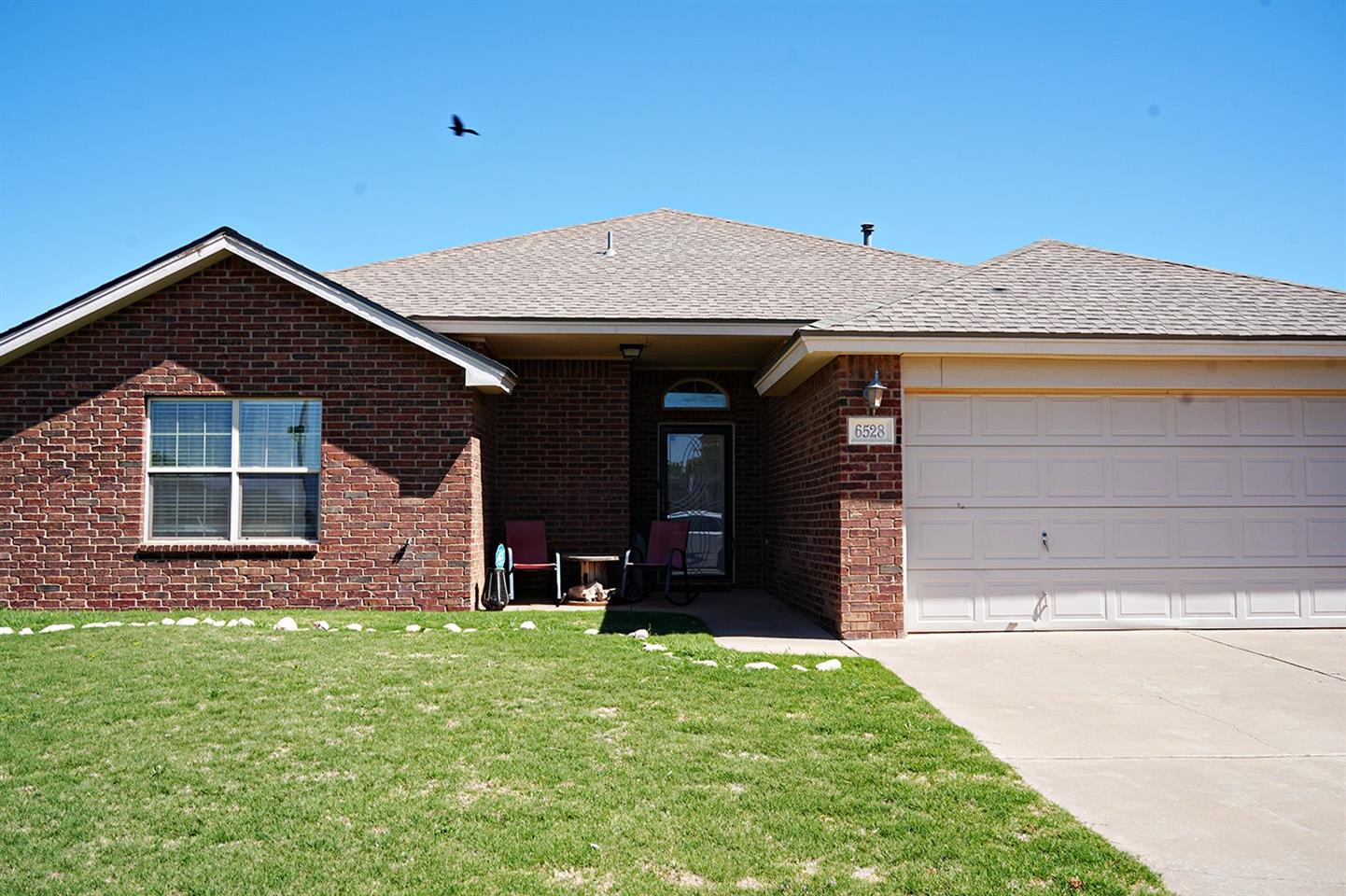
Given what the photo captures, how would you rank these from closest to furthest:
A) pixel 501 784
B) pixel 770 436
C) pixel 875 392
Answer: pixel 501 784 → pixel 875 392 → pixel 770 436

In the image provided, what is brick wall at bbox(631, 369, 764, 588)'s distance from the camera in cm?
1368

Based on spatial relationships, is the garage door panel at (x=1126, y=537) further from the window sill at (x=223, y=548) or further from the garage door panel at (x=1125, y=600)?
the window sill at (x=223, y=548)

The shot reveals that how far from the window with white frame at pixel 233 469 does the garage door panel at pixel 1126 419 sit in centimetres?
647

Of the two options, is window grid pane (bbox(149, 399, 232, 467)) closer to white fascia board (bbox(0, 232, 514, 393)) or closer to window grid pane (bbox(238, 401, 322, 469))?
window grid pane (bbox(238, 401, 322, 469))

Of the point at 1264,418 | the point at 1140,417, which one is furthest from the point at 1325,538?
the point at 1140,417

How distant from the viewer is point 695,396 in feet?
45.4

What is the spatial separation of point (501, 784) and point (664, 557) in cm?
768

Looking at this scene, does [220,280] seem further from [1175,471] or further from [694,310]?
[1175,471]

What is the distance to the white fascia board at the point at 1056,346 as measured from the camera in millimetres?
8773

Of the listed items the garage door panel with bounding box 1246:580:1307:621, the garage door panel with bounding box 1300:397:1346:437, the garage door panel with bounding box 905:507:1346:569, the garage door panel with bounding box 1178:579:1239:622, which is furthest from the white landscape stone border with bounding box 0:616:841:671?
the garage door panel with bounding box 1300:397:1346:437

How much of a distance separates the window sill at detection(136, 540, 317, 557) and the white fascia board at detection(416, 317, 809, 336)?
9.48ft

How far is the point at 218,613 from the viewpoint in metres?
9.99

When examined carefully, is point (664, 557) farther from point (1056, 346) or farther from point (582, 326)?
point (1056, 346)

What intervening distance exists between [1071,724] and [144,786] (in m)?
5.08
